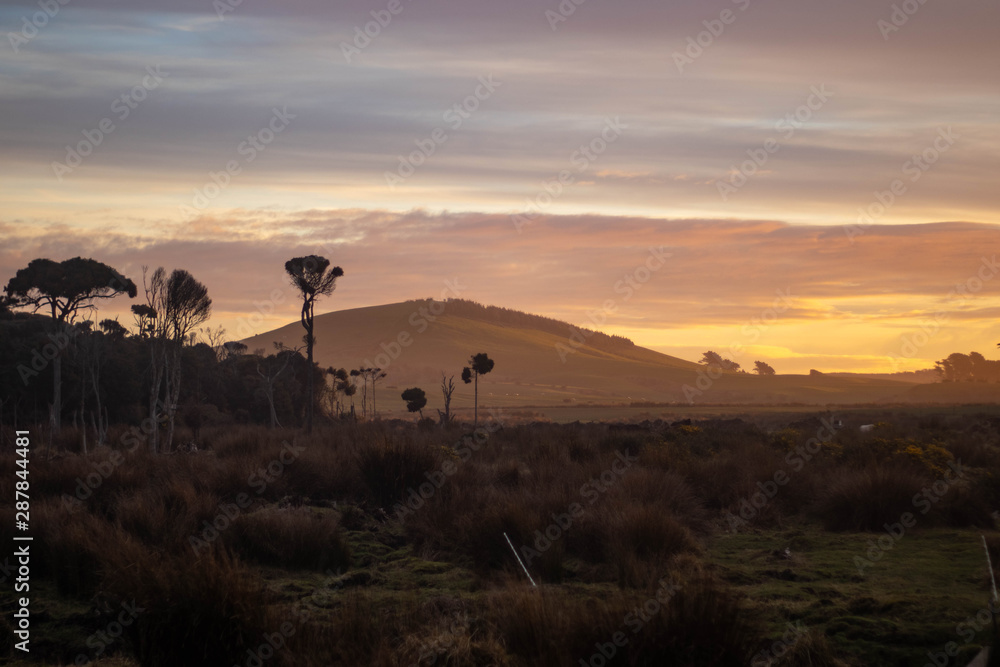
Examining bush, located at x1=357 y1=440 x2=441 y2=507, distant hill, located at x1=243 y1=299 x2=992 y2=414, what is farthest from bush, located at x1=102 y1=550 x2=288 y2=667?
distant hill, located at x1=243 y1=299 x2=992 y2=414

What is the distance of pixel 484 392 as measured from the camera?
423 feet

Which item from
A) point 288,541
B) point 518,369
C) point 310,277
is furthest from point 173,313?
point 518,369

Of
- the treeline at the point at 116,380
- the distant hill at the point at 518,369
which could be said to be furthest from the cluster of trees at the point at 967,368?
the treeline at the point at 116,380

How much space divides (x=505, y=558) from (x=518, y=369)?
14842cm

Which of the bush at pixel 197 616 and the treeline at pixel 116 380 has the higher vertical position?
the treeline at pixel 116 380

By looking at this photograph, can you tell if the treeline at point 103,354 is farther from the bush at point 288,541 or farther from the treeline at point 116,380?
the bush at point 288,541

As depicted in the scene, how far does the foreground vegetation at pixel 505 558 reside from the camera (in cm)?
572

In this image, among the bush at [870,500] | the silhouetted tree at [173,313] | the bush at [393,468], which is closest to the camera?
the bush at [870,500]

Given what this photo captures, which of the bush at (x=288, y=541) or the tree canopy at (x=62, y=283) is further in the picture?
the tree canopy at (x=62, y=283)

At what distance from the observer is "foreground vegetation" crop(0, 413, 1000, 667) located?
5.72 m

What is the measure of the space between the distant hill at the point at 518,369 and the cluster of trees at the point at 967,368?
10610mm

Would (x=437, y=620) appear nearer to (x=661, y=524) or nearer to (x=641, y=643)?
(x=641, y=643)

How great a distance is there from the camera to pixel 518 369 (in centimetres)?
15788

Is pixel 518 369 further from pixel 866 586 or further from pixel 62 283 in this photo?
pixel 866 586
